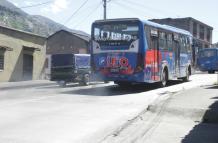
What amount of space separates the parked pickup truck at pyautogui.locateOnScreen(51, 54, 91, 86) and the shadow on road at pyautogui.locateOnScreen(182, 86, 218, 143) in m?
14.3

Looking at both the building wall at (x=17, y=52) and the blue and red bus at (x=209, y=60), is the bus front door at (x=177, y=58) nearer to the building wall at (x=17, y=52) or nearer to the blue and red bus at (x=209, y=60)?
the building wall at (x=17, y=52)

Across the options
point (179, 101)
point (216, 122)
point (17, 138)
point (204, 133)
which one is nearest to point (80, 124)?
point (17, 138)

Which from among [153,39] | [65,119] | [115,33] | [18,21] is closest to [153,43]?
[153,39]

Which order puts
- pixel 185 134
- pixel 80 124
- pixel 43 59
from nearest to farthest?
1. pixel 185 134
2. pixel 80 124
3. pixel 43 59

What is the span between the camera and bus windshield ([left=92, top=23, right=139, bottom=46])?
20.5 metres

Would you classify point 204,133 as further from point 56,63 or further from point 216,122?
point 56,63

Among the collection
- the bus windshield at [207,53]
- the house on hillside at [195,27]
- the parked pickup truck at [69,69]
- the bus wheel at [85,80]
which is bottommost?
the bus wheel at [85,80]

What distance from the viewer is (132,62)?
20625 millimetres

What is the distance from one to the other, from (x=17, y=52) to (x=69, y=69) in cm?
1144

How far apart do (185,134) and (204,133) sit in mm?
458

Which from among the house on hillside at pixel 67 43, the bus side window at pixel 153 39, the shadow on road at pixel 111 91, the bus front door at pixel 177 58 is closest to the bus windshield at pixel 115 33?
the bus side window at pixel 153 39

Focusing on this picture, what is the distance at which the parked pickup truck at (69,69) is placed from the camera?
1063 inches

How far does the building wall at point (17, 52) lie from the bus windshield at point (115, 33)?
15.4 meters

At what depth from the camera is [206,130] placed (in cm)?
1050
